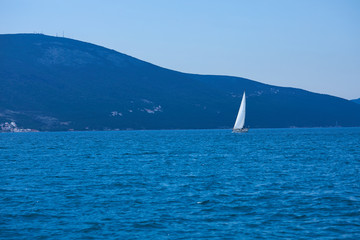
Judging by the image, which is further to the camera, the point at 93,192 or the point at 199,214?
the point at 93,192

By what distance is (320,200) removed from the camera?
30.1 meters

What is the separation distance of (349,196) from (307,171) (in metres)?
15.4

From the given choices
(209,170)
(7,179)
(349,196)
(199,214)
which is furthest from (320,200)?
(7,179)

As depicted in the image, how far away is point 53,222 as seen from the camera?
987 inches

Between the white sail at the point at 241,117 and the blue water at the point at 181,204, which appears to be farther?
the white sail at the point at 241,117

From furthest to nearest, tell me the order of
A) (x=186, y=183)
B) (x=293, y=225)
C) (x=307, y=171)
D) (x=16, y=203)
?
1. (x=307, y=171)
2. (x=186, y=183)
3. (x=16, y=203)
4. (x=293, y=225)

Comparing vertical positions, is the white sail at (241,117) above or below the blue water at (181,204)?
above

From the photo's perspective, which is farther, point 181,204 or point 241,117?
point 241,117

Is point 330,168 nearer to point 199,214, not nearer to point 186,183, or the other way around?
point 186,183

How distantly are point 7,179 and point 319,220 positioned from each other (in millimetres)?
28668

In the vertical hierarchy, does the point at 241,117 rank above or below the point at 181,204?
above

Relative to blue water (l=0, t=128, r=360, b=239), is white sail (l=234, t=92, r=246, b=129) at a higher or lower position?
higher

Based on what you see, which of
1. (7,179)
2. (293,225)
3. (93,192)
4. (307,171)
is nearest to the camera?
(293,225)

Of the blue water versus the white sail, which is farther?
the white sail
